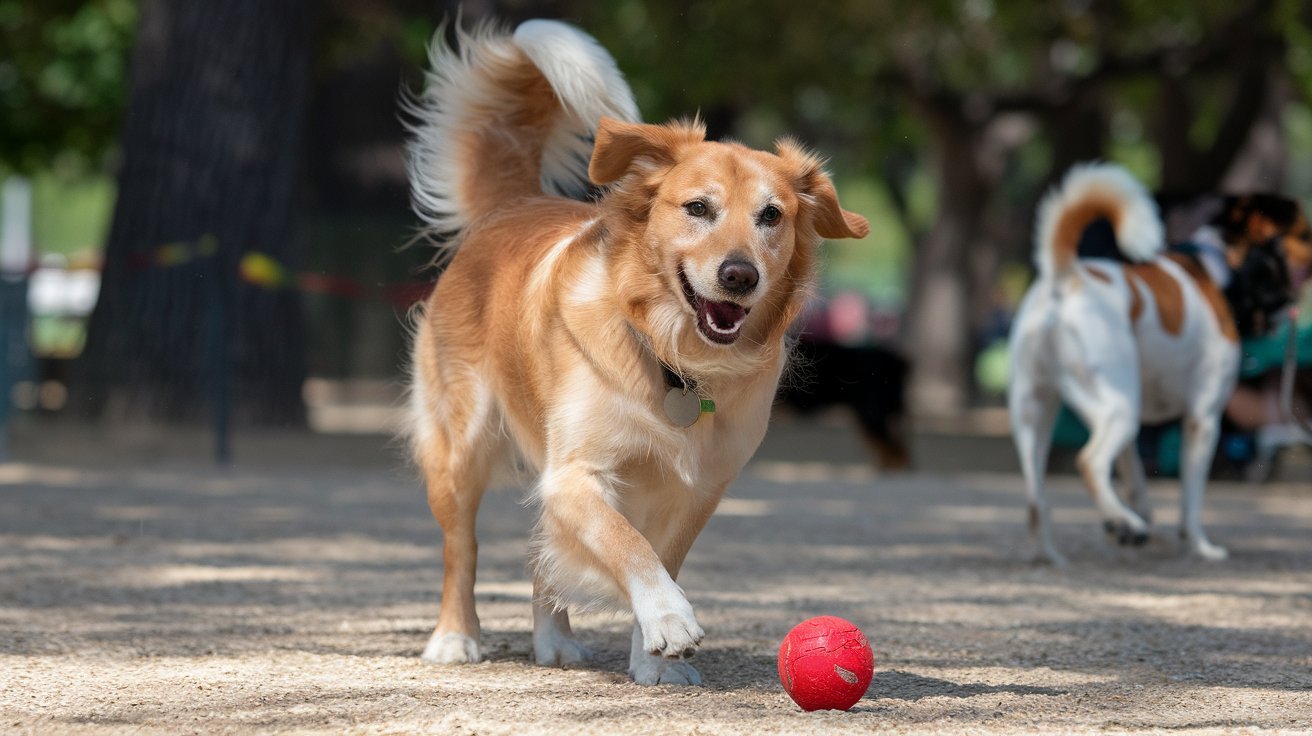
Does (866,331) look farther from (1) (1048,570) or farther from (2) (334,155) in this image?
(1) (1048,570)

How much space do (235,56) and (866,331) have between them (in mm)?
27331

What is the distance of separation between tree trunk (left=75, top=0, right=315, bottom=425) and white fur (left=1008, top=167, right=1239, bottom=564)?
742 centimetres

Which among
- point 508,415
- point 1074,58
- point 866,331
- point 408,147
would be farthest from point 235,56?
point 866,331

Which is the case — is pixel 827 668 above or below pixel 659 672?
above

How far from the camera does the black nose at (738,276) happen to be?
4.76 metres

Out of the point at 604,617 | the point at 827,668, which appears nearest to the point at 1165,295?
the point at 604,617

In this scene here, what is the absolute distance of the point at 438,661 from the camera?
5.55 m

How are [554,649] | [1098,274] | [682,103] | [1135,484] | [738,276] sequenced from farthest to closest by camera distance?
Result: [682,103], [1135,484], [1098,274], [554,649], [738,276]

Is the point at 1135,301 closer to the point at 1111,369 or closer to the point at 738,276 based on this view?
the point at 1111,369

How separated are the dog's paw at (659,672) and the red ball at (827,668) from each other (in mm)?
465

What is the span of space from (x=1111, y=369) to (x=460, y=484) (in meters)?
3.93

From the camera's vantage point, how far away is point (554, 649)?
5582mm

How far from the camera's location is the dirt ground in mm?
4664

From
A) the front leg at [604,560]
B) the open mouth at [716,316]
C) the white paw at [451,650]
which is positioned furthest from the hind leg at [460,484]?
the open mouth at [716,316]
